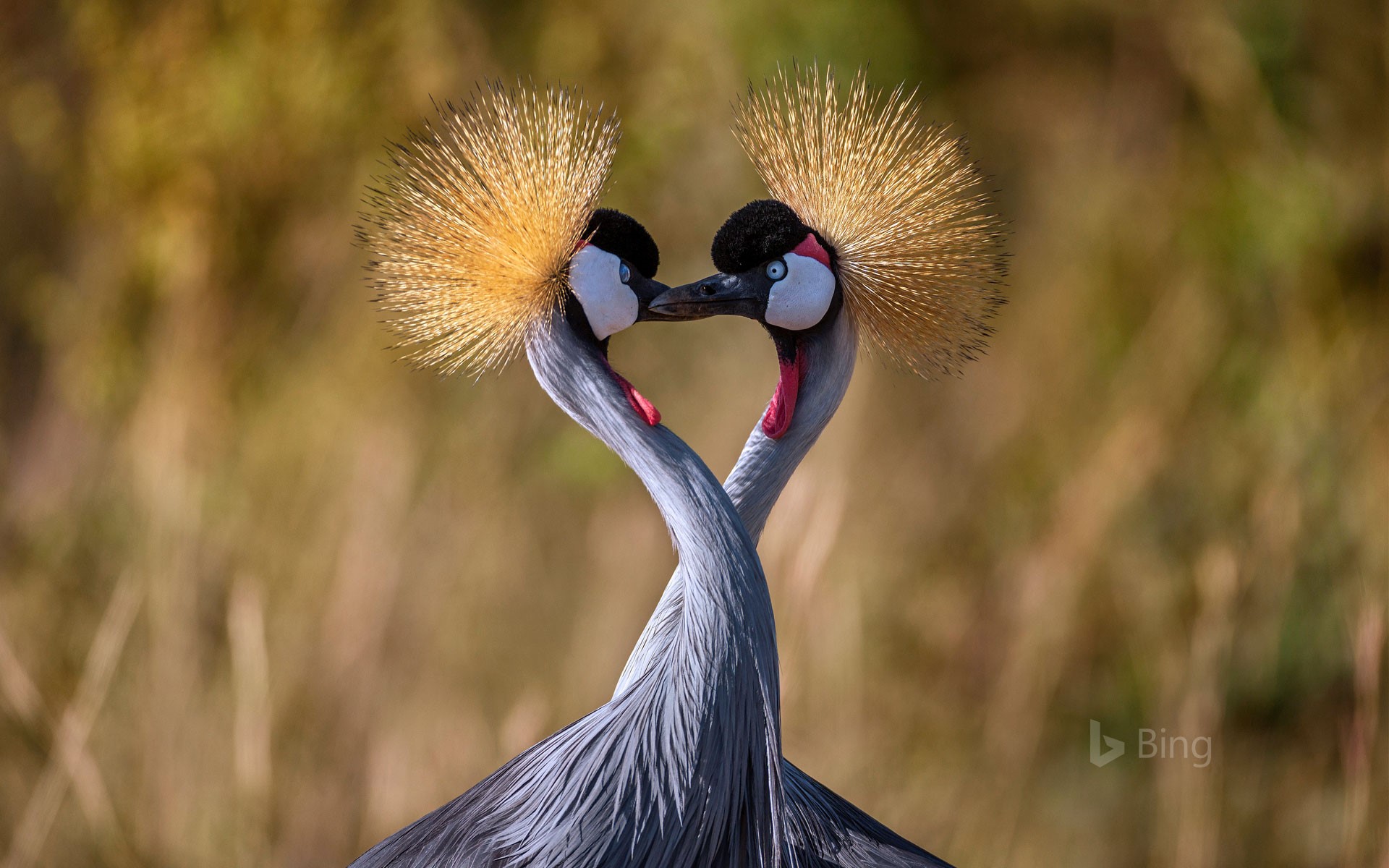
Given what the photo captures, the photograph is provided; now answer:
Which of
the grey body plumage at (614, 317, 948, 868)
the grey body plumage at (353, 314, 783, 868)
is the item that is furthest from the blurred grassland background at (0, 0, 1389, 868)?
the grey body plumage at (353, 314, 783, 868)

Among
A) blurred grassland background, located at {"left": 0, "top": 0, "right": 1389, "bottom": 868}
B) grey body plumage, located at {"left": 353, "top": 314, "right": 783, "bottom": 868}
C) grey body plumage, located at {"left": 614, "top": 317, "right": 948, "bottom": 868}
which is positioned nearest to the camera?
grey body plumage, located at {"left": 353, "top": 314, "right": 783, "bottom": 868}

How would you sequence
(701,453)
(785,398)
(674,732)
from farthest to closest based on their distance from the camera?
(701,453)
(785,398)
(674,732)

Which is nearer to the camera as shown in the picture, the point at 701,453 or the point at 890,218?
the point at 890,218

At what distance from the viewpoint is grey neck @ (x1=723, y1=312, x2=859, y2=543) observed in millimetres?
1090

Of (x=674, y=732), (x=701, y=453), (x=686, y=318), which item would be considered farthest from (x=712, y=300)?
(x=701, y=453)

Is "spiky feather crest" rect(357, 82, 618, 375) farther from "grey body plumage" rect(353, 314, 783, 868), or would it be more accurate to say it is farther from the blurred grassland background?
the blurred grassland background

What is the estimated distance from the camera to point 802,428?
1.09 metres

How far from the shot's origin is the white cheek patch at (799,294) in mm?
1048

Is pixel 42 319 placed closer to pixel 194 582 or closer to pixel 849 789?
pixel 194 582

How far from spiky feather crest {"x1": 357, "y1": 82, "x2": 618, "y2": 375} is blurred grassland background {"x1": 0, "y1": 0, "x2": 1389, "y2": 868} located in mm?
641

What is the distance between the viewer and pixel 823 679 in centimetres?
196

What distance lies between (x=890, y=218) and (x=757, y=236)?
0.17m

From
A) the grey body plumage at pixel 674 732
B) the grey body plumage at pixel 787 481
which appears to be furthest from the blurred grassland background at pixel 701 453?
the grey body plumage at pixel 674 732

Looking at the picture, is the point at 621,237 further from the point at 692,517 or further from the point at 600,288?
the point at 692,517
